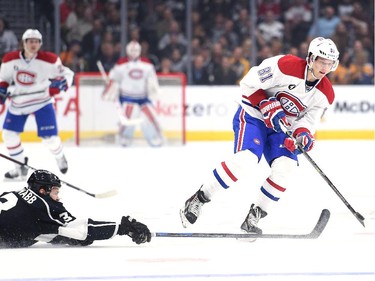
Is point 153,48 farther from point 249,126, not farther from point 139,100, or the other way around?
point 249,126

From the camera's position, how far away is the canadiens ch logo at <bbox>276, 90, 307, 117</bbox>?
17.6ft

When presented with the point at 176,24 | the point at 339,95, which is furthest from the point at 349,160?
the point at 176,24

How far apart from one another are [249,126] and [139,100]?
668cm

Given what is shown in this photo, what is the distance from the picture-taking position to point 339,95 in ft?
40.5

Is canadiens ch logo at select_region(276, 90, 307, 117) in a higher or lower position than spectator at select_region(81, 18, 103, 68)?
higher

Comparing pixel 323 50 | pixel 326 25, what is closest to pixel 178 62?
pixel 326 25

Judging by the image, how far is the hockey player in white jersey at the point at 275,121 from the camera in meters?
5.18

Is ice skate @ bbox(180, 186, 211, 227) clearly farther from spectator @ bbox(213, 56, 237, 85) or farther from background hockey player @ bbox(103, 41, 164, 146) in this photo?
spectator @ bbox(213, 56, 237, 85)

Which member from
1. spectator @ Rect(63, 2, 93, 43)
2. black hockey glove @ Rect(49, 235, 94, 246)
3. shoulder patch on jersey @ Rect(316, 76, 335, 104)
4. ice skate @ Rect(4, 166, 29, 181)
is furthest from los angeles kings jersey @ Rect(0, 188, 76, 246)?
spectator @ Rect(63, 2, 93, 43)

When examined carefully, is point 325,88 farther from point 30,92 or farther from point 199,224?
point 30,92

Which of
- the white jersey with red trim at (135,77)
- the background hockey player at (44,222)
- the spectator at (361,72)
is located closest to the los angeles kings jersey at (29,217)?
the background hockey player at (44,222)

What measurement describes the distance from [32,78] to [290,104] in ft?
10.8

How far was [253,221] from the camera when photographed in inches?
207

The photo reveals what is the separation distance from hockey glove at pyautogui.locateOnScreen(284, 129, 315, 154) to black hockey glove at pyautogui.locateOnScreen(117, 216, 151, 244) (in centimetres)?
89
